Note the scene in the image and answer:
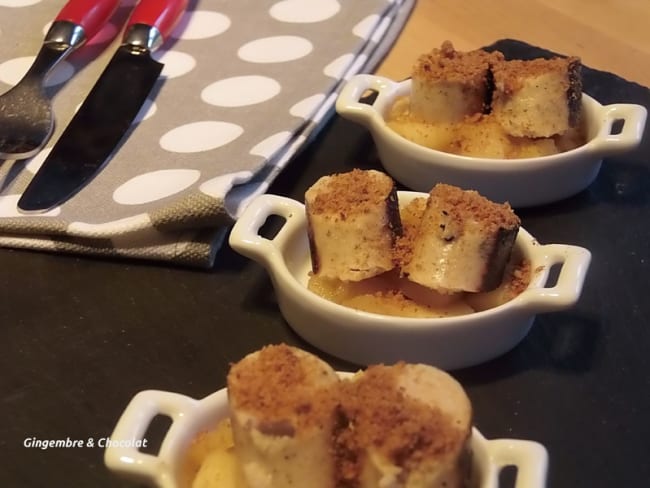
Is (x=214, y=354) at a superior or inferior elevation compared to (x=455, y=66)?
inferior

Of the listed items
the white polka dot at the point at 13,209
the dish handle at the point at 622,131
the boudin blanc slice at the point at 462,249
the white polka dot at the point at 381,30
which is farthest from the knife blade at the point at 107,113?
the dish handle at the point at 622,131

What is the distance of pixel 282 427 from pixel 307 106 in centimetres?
54

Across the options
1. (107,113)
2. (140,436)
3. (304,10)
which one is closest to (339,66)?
(304,10)

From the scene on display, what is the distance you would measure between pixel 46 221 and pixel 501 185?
1.40ft

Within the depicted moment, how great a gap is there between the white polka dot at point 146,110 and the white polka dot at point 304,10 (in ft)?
0.82

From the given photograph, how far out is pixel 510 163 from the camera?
33.8 inches

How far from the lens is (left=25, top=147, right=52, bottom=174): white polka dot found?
35.6 inches

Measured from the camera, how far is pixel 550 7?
4.19 feet

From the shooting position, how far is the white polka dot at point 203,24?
1.14 metres

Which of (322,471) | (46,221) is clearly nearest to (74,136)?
(46,221)

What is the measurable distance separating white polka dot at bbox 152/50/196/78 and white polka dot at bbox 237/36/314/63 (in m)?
0.06

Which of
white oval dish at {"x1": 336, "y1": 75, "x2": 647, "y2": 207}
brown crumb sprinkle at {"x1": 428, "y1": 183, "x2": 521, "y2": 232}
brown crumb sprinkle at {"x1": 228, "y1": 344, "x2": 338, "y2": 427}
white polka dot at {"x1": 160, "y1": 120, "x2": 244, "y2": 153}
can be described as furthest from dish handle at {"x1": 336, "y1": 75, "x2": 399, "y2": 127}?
brown crumb sprinkle at {"x1": 228, "y1": 344, "x2": 338, "y2": 427}

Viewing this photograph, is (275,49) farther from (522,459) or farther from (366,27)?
(522,459)

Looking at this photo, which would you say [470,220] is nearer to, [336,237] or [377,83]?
[336,237]
